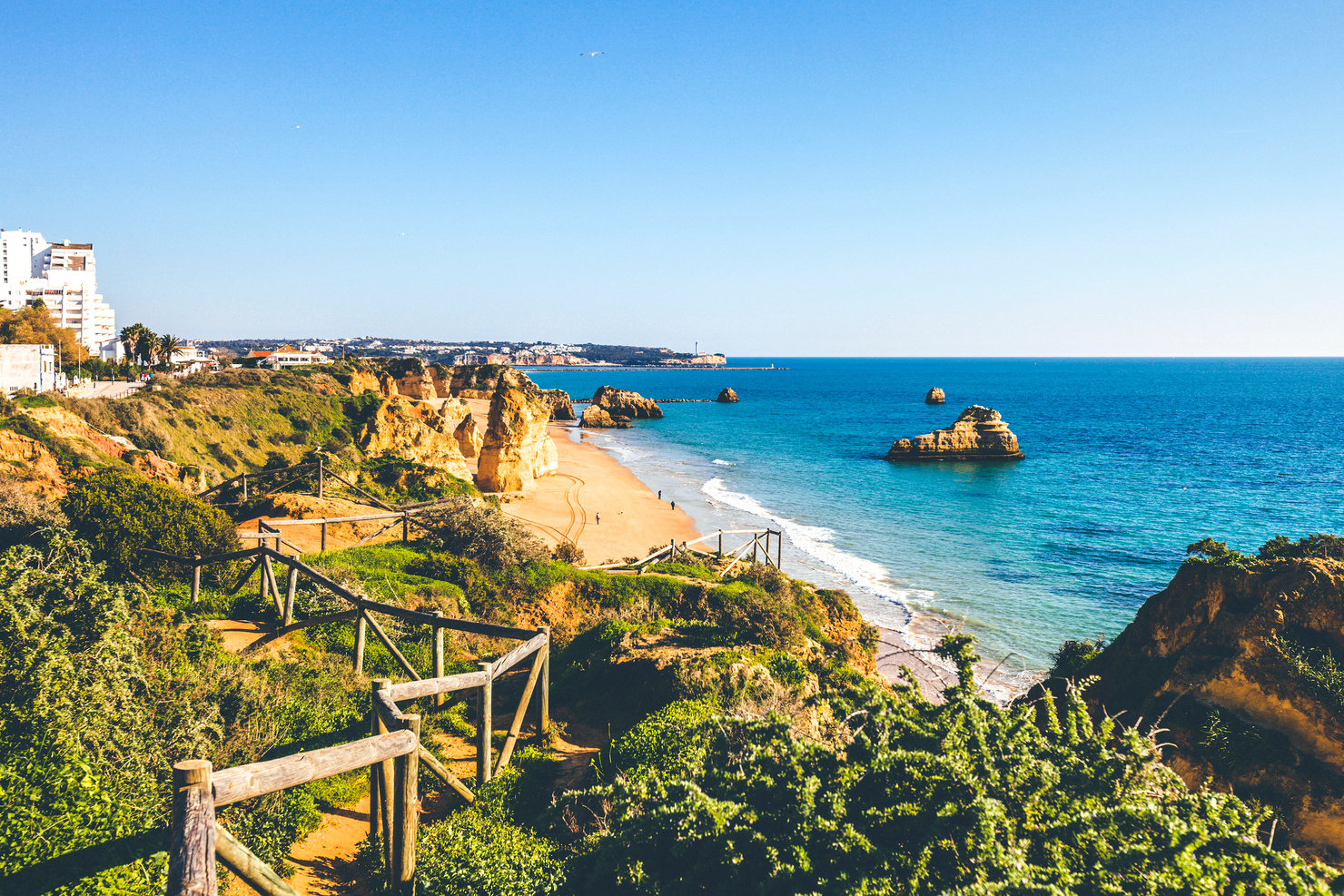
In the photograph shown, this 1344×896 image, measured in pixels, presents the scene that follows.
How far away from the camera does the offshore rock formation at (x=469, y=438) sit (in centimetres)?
4425

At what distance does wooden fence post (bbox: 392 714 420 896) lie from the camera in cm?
509

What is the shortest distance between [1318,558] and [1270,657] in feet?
5.97

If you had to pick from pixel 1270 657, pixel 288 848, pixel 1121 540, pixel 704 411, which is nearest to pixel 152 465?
pixel 288 848

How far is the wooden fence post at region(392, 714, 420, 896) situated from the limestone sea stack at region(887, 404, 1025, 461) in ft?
182

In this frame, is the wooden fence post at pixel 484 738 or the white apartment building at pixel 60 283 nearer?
the wooden fence post at pixel 484 738

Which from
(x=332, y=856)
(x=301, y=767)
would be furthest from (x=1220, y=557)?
(x=301, y=767)

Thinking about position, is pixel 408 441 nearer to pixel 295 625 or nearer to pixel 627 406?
pixel 295 625

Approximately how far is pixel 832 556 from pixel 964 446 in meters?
36.0

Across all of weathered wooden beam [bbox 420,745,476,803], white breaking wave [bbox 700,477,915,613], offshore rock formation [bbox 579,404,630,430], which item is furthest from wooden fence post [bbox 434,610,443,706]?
offshore rock formation [bbox 579,404,630,430]

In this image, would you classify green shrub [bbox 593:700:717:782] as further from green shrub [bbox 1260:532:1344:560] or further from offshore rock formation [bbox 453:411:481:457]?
offshore rock formation [bbox 453:411:481:457]

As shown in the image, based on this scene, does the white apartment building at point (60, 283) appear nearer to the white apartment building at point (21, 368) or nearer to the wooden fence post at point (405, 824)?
the white apartment building at point (21, 368)

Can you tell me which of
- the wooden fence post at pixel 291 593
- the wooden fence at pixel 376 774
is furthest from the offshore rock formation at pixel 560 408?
the wooden fence at pixel 376 774

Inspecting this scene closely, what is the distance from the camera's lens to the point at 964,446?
→ 194ft

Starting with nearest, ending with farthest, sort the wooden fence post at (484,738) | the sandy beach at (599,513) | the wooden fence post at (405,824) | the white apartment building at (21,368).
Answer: the wooden fence post at (405,824) < the wooden fence post at (484,738) < the sandy beach at (599,513) < the white apartment building at (21,368)
